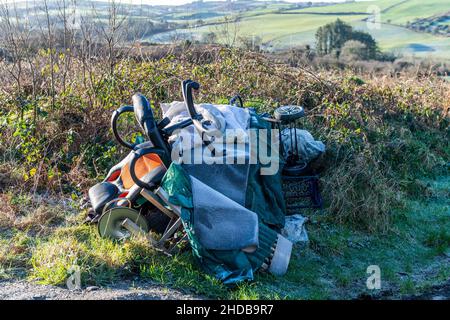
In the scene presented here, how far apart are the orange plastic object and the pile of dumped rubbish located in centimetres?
1

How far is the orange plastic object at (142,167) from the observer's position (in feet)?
17.6

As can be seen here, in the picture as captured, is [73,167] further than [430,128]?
No

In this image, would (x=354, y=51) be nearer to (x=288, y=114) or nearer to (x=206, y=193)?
(x=288, y=114)

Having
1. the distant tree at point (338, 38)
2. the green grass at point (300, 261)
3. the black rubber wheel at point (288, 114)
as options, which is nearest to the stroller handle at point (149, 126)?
the green grass at point (300, 261)

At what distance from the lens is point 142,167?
552 centimetres

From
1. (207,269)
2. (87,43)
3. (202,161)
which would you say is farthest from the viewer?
(87,43)

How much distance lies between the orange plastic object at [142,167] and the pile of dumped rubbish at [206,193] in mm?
10

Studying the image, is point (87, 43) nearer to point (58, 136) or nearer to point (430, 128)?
point (58, 136)

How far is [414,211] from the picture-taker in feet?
23.3

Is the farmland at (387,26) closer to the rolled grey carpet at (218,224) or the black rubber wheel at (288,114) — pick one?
the black rubber wheel at (288,114)

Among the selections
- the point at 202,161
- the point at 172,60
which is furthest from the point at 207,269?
the point at 172,60

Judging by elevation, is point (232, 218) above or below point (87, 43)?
below

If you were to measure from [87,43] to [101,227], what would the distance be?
3.55 meters

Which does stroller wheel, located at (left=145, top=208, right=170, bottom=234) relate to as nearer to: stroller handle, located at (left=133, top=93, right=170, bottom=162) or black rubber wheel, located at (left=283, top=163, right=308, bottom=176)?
stroller handle, located at (left=133, top=93, right=170, bottom=162)
